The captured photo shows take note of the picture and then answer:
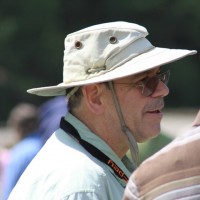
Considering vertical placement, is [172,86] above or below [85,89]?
below

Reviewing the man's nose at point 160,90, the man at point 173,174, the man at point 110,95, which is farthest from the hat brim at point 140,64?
the man at point 173,174

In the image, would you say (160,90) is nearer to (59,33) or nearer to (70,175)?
(70,175)

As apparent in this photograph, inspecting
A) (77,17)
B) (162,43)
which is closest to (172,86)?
(162,43)

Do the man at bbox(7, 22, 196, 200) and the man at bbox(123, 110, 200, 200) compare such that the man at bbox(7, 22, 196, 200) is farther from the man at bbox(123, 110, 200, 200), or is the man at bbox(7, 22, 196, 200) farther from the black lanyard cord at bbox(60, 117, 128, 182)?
the man at bbox(123, 110, 200, 200)

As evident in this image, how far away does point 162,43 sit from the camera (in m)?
33.4

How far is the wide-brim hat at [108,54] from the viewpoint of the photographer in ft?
11.1

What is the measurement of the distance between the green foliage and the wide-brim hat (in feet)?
84.5

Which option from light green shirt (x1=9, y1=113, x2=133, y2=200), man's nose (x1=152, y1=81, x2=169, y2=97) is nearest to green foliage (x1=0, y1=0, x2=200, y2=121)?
man's nose (x1=152, y1=81, x2=169, y2=97)

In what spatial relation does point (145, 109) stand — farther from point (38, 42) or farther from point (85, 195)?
point (38, 42)

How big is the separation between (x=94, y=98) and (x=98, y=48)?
0.58 feet

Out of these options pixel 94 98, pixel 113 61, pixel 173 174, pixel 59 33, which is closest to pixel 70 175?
pixel 94 98

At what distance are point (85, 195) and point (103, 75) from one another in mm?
484

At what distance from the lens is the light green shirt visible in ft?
10.2

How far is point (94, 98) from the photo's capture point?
3.42 meters
